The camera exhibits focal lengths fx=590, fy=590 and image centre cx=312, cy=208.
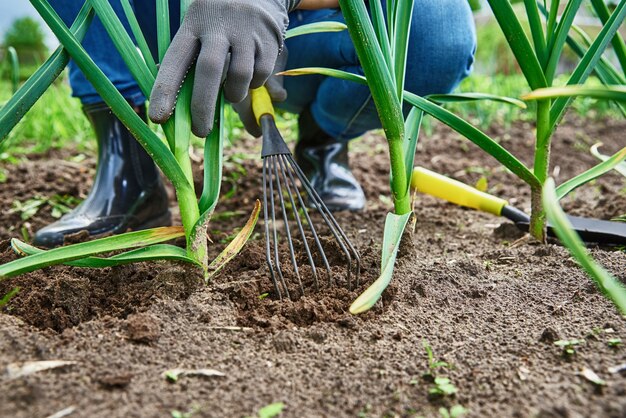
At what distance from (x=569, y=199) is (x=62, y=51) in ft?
5.19

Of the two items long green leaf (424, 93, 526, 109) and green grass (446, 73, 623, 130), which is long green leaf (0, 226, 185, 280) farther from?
green grass (446, 73, 623, 130)

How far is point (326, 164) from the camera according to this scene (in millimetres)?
2062

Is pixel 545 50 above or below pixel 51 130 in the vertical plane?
above

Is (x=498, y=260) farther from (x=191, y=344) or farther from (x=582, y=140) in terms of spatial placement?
(x=582, y=140)

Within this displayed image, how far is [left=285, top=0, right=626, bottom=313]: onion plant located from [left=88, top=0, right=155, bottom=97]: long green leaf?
29 cm

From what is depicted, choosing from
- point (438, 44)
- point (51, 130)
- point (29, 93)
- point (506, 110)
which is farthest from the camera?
point (506, 110)

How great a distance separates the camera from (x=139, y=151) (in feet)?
5.74

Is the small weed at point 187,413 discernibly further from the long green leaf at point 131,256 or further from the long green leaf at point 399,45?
the long green leaf at point 399,45

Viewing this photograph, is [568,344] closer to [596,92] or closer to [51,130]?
[596,92]

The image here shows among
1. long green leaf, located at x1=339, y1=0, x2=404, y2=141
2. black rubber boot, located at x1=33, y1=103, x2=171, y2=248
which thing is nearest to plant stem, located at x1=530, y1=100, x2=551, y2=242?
long green leaf, located at x1=339, y1=0, x2=404, y2=141

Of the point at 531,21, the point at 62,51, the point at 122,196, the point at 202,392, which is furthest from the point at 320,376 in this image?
the point at 122,196

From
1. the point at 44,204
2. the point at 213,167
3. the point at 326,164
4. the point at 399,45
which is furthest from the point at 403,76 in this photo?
the point at 44,204

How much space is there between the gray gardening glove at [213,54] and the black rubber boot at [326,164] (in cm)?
82

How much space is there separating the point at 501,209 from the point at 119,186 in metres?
1.06
